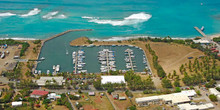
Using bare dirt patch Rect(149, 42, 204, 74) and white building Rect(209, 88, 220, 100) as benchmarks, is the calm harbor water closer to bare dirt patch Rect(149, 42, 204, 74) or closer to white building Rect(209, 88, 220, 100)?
bare dirt patch Rect(149, 42, 204, 74)

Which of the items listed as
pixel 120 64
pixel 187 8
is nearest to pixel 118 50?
pixel 120 64

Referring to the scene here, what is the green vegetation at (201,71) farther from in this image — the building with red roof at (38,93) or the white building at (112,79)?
the building with red roof at (38,93)

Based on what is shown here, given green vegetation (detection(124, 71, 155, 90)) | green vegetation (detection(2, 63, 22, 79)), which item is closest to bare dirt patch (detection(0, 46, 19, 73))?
green vegetation (detection(2, 63, 22, 79))

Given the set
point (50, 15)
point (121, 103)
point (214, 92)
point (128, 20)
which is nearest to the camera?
point (121, 103)

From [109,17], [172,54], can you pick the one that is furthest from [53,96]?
[109,17]

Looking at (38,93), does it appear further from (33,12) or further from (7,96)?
(33,12)

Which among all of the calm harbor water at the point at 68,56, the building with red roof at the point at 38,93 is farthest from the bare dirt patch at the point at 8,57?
the building with red roof at the point at 38,93
